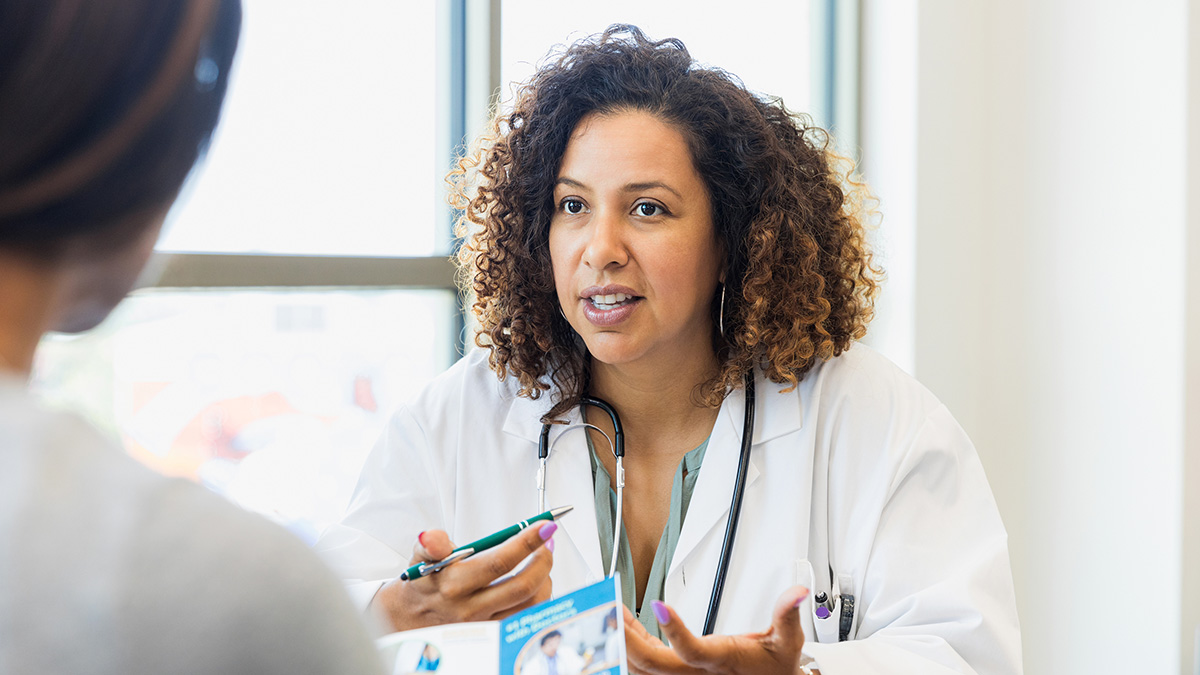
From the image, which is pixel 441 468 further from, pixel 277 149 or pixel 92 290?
pixel 92 290

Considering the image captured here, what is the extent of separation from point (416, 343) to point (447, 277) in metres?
0.16

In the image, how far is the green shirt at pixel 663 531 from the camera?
1.41 metres

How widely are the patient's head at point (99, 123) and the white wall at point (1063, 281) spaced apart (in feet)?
6.57

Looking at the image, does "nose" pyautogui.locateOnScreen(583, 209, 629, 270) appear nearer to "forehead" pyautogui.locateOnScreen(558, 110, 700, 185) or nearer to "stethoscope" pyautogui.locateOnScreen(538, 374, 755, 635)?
"forehead" pyautogui.locateOnScreen(558, 110, 700, 185)

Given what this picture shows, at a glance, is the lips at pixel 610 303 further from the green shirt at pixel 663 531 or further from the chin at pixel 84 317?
the chin at pixel 84 317

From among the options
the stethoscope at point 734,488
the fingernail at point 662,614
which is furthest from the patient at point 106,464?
the stethoscope at point 734,488

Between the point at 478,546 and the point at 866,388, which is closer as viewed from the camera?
the point at 478,546

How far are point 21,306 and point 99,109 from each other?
103 mm

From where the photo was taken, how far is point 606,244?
1.43 m

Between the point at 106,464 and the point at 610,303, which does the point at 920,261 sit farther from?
the point at 106,464

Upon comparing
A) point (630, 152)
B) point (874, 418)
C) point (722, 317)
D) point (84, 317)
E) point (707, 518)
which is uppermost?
point (630, 152)

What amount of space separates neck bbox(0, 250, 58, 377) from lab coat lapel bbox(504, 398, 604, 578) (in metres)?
1.03

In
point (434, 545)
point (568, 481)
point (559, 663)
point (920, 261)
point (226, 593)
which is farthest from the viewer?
point (920, 261)

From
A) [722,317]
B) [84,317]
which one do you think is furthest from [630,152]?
[84,317]
